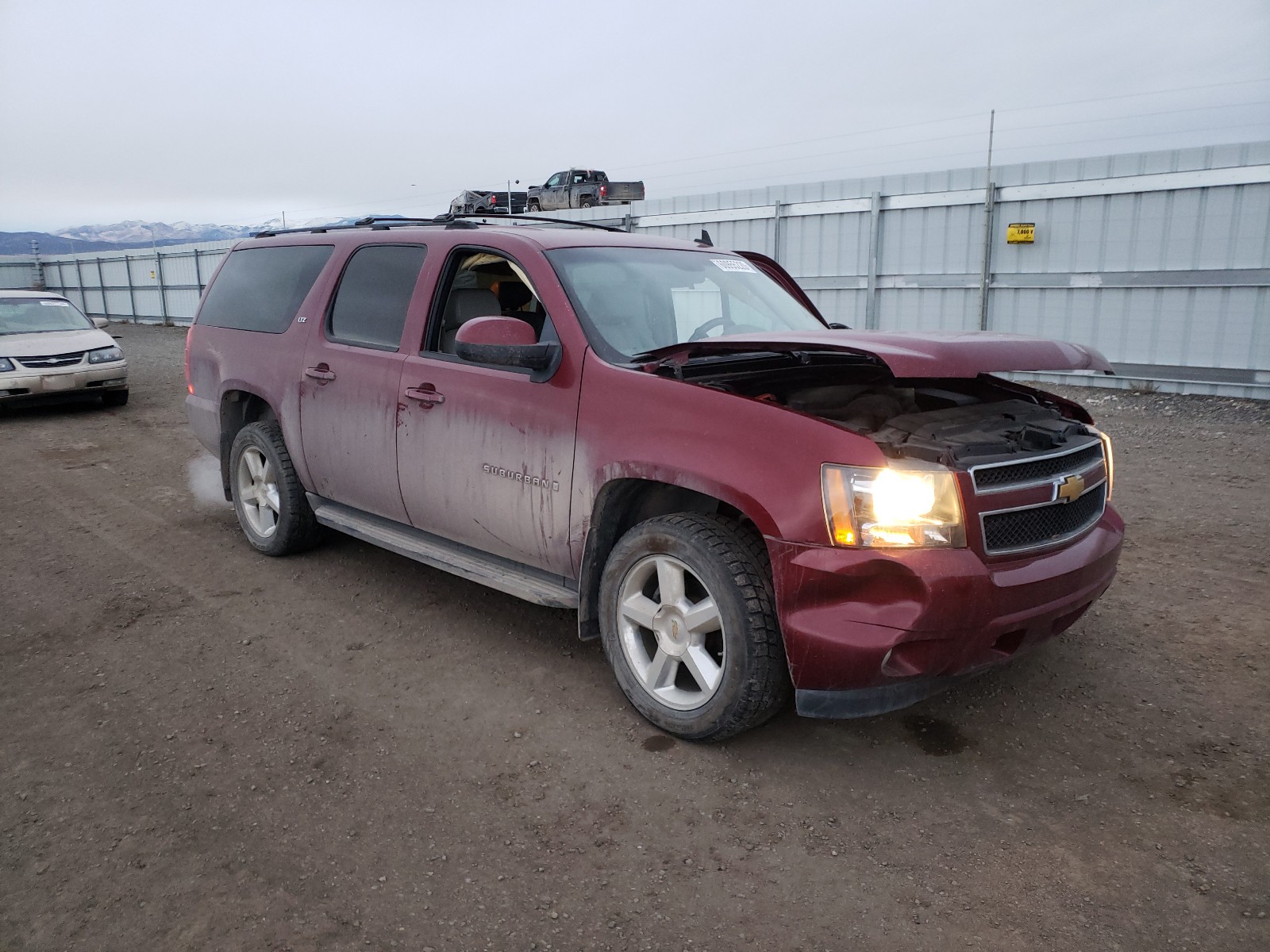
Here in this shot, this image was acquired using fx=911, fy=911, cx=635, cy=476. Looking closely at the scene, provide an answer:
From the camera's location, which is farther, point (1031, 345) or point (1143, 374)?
point (1143, 374)

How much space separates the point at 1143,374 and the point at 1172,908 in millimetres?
10775

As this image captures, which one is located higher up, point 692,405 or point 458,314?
point 458,314

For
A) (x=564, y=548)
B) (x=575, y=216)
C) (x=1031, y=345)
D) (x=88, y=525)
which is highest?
(x=575, y=216)

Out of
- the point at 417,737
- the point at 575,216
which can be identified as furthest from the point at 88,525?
the point at 575,216

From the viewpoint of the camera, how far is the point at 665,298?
13.4 ft

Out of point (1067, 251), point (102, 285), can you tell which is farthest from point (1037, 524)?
point (102, 285)

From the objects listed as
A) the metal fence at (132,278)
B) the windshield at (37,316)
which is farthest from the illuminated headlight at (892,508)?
the metal fence at (132,278)

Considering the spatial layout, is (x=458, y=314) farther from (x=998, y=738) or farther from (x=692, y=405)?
(x=998, y=738)

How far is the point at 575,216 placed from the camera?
19.4 metres

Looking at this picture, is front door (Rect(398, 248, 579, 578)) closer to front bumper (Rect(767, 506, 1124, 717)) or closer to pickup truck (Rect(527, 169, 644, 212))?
front bumper (Rect(767, 506, 1124, 717))

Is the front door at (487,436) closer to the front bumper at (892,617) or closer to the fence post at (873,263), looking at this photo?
the front bumper at (892,617)

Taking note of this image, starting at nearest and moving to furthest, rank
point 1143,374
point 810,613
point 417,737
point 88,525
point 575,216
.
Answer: point 810,613 < point 417,737 < point 88,525 < point 1143,374 < point 575,216

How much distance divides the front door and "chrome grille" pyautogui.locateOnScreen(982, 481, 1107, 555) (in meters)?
1.56

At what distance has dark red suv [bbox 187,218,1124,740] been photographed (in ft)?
9.45
